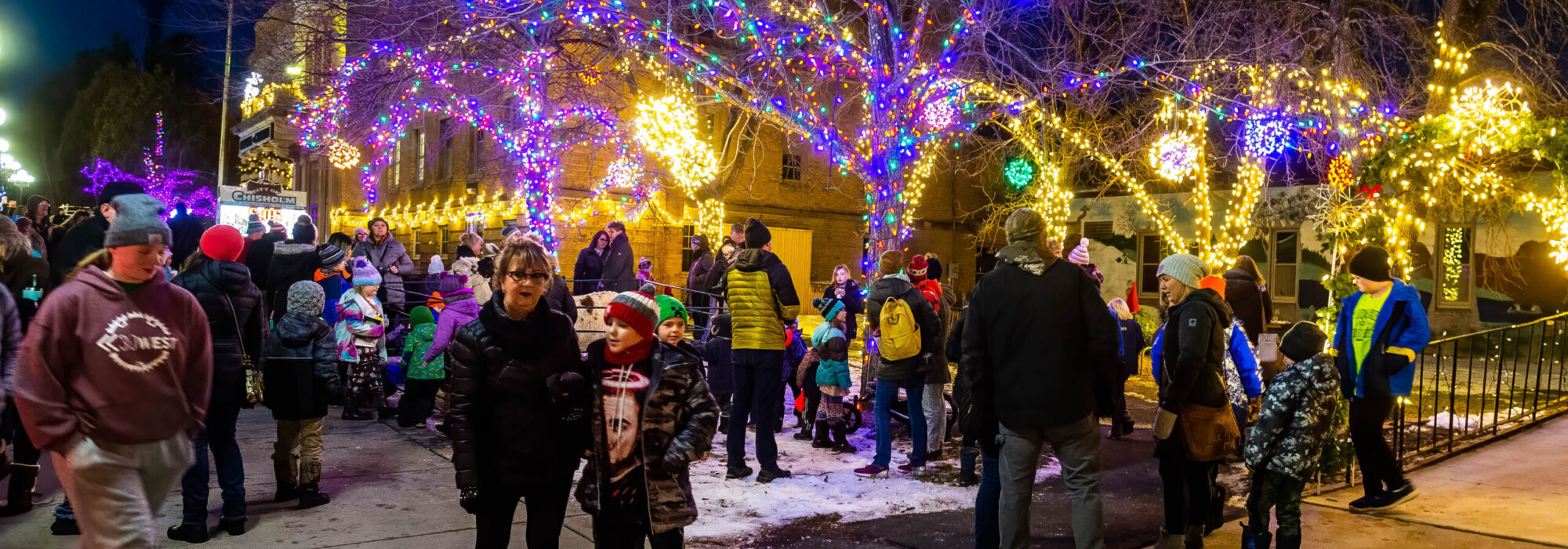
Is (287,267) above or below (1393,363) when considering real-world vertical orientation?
above

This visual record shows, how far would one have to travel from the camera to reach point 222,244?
527cm

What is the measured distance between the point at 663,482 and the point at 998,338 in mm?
1717

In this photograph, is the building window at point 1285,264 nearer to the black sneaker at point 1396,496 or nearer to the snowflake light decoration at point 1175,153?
the snowflake light decoration at point 1175,153

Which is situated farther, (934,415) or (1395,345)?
(934,415)

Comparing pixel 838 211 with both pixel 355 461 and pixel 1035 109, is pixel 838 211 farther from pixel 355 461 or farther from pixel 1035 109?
pixel 355 461

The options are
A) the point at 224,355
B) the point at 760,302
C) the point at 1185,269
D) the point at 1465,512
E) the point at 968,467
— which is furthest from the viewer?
the point at 760,302

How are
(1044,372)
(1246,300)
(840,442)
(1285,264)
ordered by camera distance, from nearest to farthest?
(1044,372), (1246,300), (840,442), (1285,264)

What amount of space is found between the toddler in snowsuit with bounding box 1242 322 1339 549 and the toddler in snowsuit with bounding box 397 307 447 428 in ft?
20.8

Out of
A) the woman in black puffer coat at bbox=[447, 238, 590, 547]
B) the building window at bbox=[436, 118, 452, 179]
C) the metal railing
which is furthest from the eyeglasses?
the building window at bbox=[436, 118, 452, 179]

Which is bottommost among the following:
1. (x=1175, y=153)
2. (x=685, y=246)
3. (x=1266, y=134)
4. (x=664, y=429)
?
(x=664, y=429)

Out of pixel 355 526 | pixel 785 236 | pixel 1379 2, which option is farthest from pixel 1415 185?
pixel 785 236

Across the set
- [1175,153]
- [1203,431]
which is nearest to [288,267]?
[1203,431]

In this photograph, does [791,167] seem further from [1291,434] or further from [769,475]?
[1291,434]

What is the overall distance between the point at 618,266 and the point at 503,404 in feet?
31.1
